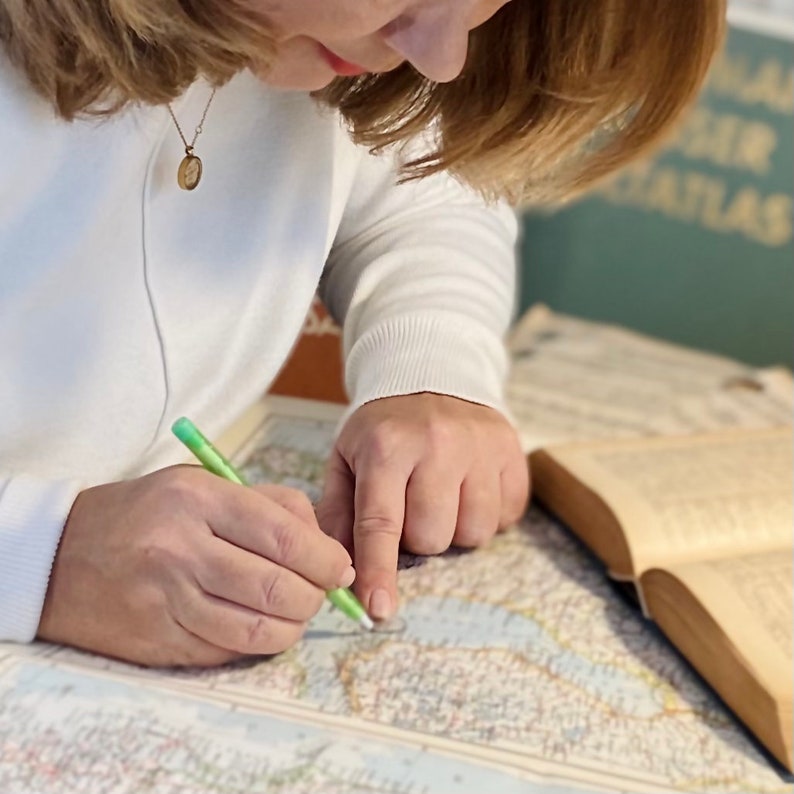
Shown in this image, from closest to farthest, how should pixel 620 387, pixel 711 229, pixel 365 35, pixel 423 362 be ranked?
pixel 365 35, pixel 423 362, pixel 620 387, pixel 711 229

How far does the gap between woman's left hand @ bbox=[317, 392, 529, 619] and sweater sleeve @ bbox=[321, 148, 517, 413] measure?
29 mm

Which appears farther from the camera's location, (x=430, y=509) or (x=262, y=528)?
(x=430, y=509)

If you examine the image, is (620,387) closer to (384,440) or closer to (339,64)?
(384,440)

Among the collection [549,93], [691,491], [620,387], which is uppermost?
[549,93]

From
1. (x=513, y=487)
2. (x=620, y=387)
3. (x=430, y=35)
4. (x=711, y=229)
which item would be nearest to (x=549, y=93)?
(x=430, y=35)

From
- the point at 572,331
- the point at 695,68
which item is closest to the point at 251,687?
the point at 695,68

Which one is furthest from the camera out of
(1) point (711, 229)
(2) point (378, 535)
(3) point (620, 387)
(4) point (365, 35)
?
(1) point (711, 229)

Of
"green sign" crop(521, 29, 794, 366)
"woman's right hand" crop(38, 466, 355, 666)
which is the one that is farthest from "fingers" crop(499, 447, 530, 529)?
"green sign" crop(521, 29, 794, 366)

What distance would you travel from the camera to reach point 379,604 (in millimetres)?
632

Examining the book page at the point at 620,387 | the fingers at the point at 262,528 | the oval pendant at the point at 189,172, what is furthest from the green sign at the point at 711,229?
the fingers at the point at 262,528

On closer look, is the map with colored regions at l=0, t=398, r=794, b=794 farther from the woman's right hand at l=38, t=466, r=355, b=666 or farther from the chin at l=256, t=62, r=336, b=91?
the chin at l=256, t=62, r=336, b=91

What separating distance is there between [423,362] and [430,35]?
0.87ft

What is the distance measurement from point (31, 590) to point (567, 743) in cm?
29

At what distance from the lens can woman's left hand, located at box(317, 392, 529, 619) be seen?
0.65 metres
